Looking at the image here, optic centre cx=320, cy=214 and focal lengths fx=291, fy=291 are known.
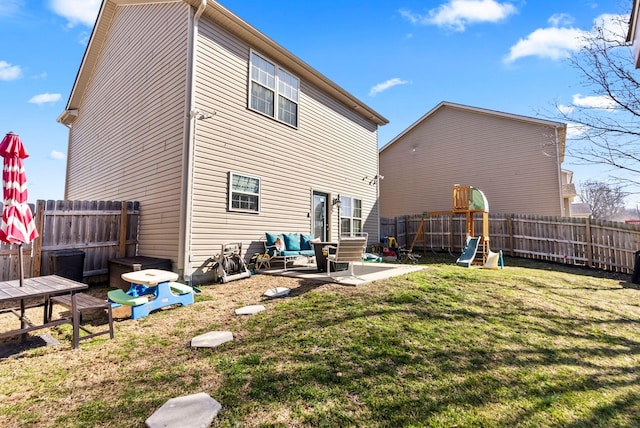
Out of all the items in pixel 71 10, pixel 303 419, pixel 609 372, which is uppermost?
pixel 71 10

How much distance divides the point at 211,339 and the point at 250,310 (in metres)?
1.02

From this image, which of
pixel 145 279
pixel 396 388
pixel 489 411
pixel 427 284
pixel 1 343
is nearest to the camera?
pixel 489 411

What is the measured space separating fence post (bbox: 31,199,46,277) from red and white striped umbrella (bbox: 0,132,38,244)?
3.66 meters

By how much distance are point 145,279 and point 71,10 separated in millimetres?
9369

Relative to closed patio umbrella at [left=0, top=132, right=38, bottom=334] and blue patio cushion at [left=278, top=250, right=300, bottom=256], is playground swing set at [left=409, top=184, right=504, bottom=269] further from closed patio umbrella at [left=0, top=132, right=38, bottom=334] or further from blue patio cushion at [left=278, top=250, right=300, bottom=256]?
closed patio umbrella at [left=0, top=132, right=38, bottom=334]

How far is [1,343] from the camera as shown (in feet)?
12.4

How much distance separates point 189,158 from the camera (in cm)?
664

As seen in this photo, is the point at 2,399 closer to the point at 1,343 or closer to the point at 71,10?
the point at 1,343

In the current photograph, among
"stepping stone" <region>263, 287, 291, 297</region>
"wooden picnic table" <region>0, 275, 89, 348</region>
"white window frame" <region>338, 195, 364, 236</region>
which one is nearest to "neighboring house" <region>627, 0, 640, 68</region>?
"stepping stone" <region>263, 287, 291, 297</region>

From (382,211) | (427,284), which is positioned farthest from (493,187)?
(427,284)

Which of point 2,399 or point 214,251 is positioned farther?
point 214,251

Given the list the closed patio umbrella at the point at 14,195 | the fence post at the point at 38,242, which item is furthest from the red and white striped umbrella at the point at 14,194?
the fence post at the point at 38,242

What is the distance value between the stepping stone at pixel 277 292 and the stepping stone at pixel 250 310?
0.59 m

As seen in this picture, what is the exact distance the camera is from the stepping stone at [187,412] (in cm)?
214
